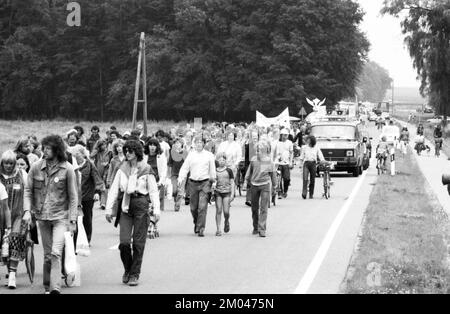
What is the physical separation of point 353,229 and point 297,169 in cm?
2413

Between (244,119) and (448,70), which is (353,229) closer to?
(448,70)

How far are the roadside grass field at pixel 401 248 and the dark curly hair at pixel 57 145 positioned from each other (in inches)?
131

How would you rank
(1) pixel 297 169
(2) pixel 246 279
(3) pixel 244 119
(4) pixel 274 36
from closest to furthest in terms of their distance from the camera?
(2) pixel 246 279, (1) pixel 297 169, (4) pixel 274 36, (3) pixel 244 119

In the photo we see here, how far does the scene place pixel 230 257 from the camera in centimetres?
1445

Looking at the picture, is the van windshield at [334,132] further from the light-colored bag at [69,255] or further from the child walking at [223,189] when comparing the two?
the light-colored bag at [69,255]

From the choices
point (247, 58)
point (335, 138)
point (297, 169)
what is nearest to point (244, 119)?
point (247, 58)

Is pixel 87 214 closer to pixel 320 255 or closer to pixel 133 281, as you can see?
pixel 320 255

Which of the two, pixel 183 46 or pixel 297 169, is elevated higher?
pixel 183 46

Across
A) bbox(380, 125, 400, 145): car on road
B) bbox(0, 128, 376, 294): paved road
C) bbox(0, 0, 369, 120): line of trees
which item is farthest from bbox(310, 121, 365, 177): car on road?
bbox(0, 0, 369, 120): line of trees

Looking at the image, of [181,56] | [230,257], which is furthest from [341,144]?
[181,56]

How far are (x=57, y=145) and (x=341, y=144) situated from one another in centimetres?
2610

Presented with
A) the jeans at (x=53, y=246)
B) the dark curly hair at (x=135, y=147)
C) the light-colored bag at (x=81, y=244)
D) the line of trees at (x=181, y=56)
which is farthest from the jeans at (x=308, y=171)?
the line of trees at (x=181, y=56)
